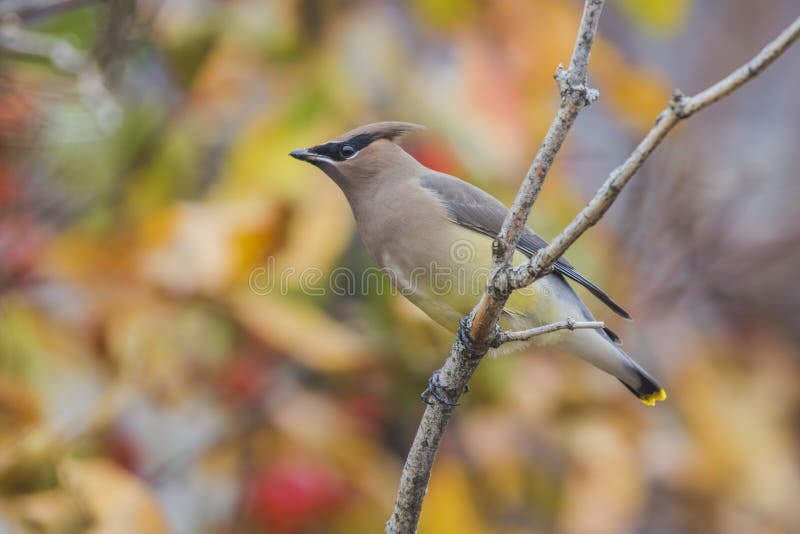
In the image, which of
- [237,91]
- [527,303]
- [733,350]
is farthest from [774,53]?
[733,350]

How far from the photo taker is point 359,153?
2529 mm

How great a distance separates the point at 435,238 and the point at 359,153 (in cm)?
28

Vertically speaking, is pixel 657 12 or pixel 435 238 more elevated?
pixel 657 12

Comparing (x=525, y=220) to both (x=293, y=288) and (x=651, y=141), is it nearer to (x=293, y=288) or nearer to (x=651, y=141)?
(x=651, y=141)

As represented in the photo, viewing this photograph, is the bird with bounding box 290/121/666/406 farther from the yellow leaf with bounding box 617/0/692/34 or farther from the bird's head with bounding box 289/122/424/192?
the yellow leaf with bounding box 617/0/692/34

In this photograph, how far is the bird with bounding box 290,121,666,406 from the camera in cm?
247

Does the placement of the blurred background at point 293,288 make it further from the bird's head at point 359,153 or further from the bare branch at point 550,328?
the bare branch at point 550,328

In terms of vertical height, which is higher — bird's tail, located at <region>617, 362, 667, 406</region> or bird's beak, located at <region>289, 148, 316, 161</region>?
bird's tail, located at <region>617, 362, 667, 406</region>

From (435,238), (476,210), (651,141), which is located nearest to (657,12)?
(476,210)

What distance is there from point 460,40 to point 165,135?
3.43 ft

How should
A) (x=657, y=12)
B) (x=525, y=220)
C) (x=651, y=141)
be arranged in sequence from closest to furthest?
(x=651, y=141), (x=525, y=220), (x=657, y=12)

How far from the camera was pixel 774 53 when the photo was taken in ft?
4.28

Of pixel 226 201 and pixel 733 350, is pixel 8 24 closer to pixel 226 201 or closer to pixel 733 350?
pixel 226 201

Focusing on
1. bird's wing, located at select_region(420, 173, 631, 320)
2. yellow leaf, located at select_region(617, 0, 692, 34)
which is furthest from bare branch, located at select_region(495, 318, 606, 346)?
yellow leaf, located at select_region(617, 0, 692, 34)
